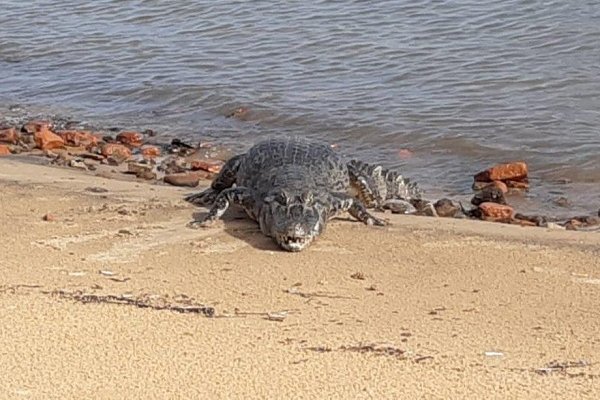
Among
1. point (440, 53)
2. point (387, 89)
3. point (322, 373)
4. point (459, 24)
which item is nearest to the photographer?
point (322, 373)

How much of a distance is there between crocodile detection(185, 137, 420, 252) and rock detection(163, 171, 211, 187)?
0.78 meters

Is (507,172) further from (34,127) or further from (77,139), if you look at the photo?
(34,127)

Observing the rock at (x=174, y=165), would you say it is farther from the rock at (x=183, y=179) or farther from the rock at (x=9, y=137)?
the rock at (x=9, y=137)

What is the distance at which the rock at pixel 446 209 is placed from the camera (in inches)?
309

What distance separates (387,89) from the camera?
11.8 m

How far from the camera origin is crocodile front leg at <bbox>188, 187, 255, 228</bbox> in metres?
6.83

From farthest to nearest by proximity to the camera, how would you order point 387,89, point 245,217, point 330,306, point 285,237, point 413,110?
1. point 387,89
2. point 413,110
3. point 245,217
4. point 285,237
5. point 330,306

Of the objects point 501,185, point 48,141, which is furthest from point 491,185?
point 48,141

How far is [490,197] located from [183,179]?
89.7 inches

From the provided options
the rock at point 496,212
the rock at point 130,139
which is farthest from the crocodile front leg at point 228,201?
the rock at point 130,139

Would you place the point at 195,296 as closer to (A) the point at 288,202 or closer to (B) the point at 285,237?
(B) the point at 285,237

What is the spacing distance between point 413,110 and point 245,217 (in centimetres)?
418

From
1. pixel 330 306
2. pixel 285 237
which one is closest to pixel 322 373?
pixel 330 306

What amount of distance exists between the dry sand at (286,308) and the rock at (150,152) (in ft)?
9.16
